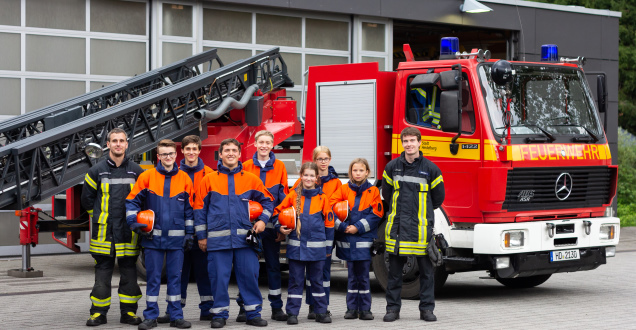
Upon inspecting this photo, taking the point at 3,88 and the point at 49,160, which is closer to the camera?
the point at 49,160

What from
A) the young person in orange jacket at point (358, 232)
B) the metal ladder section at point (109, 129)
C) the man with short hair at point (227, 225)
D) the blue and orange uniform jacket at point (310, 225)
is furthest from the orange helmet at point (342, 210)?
the metal ladder section at point (109, 129)

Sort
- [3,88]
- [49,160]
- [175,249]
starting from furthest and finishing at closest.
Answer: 1. [3,88]
2. [49,160]
3. [175,249]

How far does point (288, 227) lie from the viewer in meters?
8.22

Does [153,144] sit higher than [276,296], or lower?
higher

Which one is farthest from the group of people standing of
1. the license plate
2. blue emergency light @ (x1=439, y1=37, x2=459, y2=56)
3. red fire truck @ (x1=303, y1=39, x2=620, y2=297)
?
blue emergency light @ (x1=439, y1=37, x2=459, y2=56)

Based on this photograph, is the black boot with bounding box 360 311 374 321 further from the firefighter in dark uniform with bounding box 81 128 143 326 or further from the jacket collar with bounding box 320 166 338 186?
the firefighter in dark uniform with bounding box 81 128 143 326

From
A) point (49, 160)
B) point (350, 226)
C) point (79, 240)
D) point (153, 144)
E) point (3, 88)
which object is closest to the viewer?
point (350, 226)

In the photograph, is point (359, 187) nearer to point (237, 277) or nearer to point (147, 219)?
point (237, 277)

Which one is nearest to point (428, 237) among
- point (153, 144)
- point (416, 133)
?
point (416, 133)

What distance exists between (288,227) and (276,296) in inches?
28.2

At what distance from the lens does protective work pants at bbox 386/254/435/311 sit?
8.46 m

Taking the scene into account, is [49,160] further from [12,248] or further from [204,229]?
[12,248]

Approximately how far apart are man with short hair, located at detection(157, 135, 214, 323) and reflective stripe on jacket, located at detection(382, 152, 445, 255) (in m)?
1.70

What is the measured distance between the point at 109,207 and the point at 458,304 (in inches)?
149
